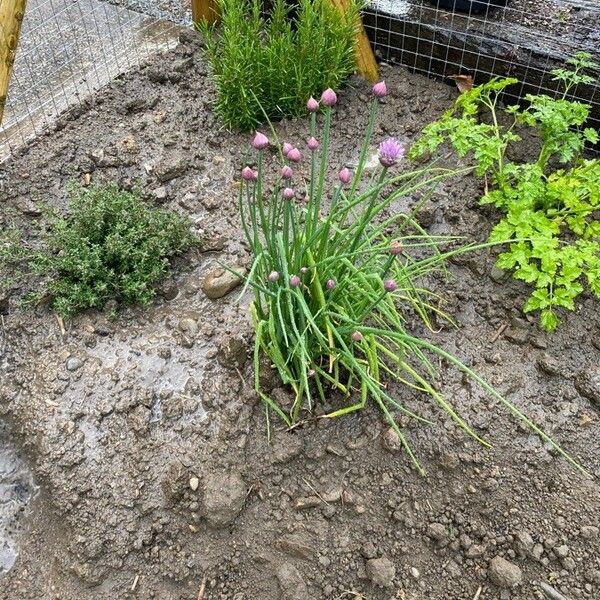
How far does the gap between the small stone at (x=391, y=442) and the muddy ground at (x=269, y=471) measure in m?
0.01

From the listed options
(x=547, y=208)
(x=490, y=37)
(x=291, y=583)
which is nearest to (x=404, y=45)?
(x=490, y=37)

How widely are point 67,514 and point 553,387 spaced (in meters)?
1.87

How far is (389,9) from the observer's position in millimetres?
3615

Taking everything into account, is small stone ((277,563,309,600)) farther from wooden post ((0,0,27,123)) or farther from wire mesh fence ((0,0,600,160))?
wire mesh fence ((0,0,600,160))

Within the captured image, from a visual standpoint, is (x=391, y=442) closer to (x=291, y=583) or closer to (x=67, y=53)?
(x=291, y=583)

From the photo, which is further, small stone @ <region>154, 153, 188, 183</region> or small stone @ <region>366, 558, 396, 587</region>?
small stone @ <region>154, 153, 188, 183</region>

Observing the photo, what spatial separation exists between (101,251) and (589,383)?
2.02 m

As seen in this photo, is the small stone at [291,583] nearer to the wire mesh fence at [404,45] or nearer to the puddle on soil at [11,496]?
the puddle on soil at [11,496]

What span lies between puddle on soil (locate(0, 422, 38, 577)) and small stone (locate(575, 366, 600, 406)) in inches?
83.3

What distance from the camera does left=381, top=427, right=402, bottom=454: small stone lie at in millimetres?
2258

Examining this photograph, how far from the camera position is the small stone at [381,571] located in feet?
6.95

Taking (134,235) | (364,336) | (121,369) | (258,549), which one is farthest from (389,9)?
(258,549)

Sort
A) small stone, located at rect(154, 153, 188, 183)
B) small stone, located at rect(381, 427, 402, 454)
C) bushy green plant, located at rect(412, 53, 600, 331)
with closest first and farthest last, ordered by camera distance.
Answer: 1. small stone, located at rect(381, 427, 402, 454)
2. bushy green plant, located at rect(412, 53, 600, 331)
3. small stone, located at rect(154, 153, 188, 183)

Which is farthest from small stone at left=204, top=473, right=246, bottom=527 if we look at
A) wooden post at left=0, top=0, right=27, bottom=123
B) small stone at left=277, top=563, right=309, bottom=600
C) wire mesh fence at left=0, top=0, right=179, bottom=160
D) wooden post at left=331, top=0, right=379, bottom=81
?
wooden post at left=331, top=0, right=379, bottom=81
